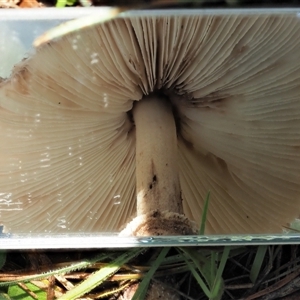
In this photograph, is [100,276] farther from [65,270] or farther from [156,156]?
[156,156]

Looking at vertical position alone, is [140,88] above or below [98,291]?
above

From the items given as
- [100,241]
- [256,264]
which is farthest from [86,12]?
[256,264]

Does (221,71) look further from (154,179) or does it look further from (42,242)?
(42,242)

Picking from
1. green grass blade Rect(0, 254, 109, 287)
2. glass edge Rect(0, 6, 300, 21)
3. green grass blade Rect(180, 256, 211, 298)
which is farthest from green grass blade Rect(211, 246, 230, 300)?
glass edge Rect(0, 6, 300, 21)

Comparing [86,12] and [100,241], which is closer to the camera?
[86,12]

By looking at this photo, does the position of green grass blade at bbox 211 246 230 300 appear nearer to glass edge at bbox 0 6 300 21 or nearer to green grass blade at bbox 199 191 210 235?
green grass blade at bbox 199 191 210 235

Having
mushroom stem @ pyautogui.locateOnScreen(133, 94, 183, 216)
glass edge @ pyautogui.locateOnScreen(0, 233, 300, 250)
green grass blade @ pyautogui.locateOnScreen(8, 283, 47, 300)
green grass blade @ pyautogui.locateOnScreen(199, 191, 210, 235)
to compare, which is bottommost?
green grass blade @ pyautogui.locateOnScreen(8, 283, 47, 300)

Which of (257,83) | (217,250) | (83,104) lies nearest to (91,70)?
(83,104)
